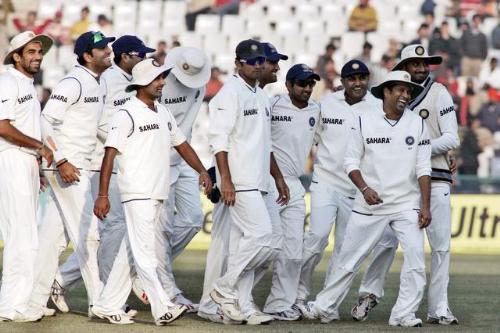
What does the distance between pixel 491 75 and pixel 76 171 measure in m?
15.2

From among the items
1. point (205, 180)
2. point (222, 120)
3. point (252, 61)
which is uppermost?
point (252, 61)

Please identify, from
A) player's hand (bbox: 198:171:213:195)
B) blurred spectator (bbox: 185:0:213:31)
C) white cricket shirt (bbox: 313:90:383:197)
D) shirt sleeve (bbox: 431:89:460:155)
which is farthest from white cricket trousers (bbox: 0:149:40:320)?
blurred spectator (bbox: 185:0:213:31)

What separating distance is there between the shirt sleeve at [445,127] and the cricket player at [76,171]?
117 inches

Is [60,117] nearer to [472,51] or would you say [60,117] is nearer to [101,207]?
[101,207]

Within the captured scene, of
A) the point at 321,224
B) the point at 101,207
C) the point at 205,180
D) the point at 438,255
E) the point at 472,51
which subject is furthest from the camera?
the point at 472,51

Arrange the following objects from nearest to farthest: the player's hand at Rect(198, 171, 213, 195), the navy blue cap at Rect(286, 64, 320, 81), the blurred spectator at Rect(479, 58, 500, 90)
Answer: the player's hand at Rect(198, 171, 213, 195)
the navy blue cap at Rect(286, 64, 320, 81)
the blurred spectator at Rect(479, 58, 500, 90)

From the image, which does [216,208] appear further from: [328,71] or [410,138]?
[328,71]

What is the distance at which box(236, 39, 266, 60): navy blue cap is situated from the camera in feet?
32.9

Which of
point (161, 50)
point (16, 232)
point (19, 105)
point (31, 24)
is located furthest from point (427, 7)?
point (16, 232)

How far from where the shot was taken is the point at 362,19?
24453 mm

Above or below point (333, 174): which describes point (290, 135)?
above

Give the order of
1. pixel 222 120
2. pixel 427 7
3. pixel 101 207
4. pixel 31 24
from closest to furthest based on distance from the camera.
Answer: pixel 101 207, pixel 222 120, pixel 31 24, pixel 427 7

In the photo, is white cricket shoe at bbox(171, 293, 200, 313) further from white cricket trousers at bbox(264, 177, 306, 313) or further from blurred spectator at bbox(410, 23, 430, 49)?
blurred spectator at bbox(410, 23, 430, 49)

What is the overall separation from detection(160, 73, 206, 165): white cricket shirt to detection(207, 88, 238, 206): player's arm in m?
1.32
